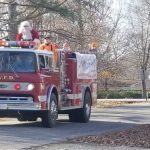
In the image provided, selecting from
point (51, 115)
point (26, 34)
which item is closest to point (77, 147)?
point (51, 115)

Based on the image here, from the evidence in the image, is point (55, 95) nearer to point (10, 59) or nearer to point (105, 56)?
point (10, 59)

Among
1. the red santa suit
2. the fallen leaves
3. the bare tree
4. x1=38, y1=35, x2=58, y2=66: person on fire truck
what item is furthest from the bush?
the fallen leaves

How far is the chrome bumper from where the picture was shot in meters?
16.0

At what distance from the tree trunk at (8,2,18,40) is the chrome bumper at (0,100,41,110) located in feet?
38.5

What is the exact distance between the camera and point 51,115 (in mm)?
16828

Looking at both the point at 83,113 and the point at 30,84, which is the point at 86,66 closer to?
the point at 83,113

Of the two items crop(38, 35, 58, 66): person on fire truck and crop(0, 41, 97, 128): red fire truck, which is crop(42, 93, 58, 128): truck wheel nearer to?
crop(0, 41, 97, 128): red fire truck

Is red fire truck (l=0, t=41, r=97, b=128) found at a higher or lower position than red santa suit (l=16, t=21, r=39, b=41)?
lower

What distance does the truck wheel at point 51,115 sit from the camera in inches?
653

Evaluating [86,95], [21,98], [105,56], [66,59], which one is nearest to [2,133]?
[21,98]

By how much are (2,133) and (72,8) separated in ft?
47.6

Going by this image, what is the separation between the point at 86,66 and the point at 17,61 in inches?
195

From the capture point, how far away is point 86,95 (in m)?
20.9

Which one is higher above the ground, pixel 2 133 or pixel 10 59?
pixel 10 59
